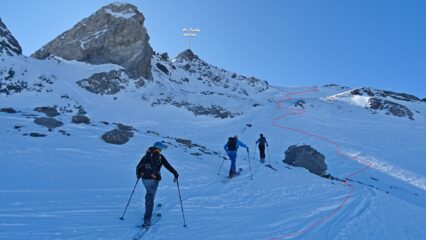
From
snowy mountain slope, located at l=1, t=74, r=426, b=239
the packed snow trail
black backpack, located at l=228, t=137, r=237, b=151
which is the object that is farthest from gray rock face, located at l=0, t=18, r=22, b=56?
black backpack, located at l=228, t=137, r=237, b=151

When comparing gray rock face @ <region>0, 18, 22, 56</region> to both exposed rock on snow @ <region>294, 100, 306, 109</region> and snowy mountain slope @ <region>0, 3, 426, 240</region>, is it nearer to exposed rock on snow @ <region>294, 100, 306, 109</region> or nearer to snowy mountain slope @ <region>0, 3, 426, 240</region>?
snowy mountain slope @ <region>0, 3, 426, 240</region>

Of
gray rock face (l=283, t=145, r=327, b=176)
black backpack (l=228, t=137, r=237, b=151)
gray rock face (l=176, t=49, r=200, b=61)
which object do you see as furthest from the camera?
gray rock face (l=176, t=49, r=200, b=61)

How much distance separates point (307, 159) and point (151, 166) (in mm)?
18733

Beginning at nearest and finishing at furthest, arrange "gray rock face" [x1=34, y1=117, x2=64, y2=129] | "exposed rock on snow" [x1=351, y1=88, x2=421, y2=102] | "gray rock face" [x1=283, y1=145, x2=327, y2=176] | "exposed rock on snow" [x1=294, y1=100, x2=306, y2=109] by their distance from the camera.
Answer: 1. "gray rock face" [x1=34, y1=117, x2=64, y2=129]
2. "gray rock face" [x1=283, y1=145, x2=327, y2=176]
3. "exposed rock on snow" [x1=294, y1=100, x2=306, y2=109]
4. "exposed rock on snow" [x1=351, y1=88, x2=421, y2=102]

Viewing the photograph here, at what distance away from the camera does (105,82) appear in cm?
5112

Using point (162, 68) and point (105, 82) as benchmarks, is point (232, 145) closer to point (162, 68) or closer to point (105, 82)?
point (105, 82)

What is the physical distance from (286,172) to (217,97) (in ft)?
125

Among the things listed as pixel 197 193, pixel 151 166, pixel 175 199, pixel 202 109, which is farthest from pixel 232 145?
pixel 202 109

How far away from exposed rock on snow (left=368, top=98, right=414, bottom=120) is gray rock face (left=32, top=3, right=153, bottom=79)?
34.7m

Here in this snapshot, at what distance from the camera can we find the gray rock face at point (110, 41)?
59.4m

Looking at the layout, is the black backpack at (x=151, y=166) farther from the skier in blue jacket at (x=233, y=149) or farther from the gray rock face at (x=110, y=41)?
the gray rock face at (x=110, y=41)

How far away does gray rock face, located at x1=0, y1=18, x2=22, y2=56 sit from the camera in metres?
46.1

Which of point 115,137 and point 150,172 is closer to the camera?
point 150,172

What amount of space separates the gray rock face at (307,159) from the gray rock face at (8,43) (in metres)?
37.6
